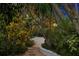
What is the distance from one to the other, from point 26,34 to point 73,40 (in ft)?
1.98

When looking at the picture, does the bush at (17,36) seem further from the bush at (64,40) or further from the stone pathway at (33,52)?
the bush at (64,40)

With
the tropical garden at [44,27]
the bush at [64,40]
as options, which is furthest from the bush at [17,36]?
the bush at [64,40]

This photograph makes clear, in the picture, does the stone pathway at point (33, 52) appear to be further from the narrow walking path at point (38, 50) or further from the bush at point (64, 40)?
the bush at point (64, 40)

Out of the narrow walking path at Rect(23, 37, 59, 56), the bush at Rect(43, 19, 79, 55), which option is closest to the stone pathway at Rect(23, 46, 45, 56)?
the narrow walking path at Rect(23, 37, 59, 56)

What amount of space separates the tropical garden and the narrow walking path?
41 millimetres

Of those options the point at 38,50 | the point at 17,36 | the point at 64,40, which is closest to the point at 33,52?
the point at 38,50

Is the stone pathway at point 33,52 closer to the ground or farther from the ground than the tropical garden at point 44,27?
closer to the ground

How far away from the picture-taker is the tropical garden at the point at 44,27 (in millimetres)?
2119

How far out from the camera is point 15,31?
2.13 metres

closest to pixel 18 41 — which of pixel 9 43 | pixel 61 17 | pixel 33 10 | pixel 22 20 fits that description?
pixel 9 43

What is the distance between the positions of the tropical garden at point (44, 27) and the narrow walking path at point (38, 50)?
41 mm

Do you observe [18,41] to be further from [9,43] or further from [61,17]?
[61,17]

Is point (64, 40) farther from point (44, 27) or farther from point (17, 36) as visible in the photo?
point (17, 36)

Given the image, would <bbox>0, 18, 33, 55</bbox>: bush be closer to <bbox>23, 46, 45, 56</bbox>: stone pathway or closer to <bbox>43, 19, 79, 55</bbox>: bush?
<bbox>23, 46, 45, 56</bbox>: stone pathway
